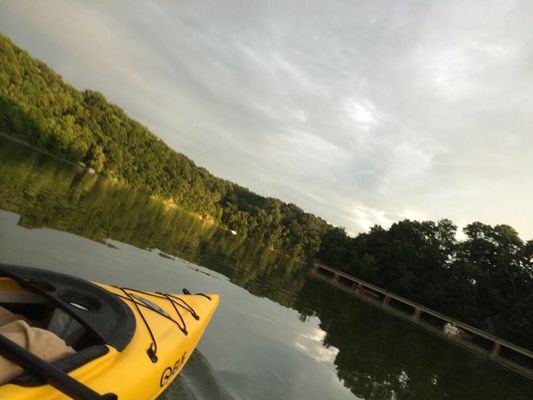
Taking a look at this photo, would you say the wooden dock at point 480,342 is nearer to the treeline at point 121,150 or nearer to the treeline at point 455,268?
the treeline at point 455,268

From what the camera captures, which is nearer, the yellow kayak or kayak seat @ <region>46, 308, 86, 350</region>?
the yellow kayak

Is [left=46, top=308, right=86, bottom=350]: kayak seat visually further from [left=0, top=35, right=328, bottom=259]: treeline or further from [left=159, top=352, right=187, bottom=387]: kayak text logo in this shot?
[left=0, top=35, right=328, bottom=259]: treeline

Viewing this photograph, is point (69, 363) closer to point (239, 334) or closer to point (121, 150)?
point (239, 334)

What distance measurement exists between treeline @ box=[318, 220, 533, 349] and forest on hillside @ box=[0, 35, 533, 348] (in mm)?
113

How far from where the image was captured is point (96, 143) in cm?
7050

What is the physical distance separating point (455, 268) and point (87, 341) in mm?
47799

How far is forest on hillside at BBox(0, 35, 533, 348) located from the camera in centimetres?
4038

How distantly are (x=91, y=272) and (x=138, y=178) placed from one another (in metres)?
75.0

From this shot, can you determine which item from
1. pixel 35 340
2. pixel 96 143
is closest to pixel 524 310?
pixel 35 340

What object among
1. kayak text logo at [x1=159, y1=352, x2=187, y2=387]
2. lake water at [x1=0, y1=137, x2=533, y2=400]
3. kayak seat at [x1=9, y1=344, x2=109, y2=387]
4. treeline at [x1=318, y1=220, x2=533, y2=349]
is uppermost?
treeline at [x1=318, y1=220, x2=533, y2=349]

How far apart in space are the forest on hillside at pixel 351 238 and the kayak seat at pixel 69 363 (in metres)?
38.2

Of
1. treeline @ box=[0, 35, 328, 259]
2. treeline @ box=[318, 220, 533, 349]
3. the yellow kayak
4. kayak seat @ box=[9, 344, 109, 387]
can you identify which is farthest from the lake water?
treeline @ box=[0, 35, 328, 259]

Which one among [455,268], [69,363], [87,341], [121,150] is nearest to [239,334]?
[87,341]

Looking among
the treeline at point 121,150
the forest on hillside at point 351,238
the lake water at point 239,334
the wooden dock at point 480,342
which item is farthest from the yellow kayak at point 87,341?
the treeline at point 121,150
